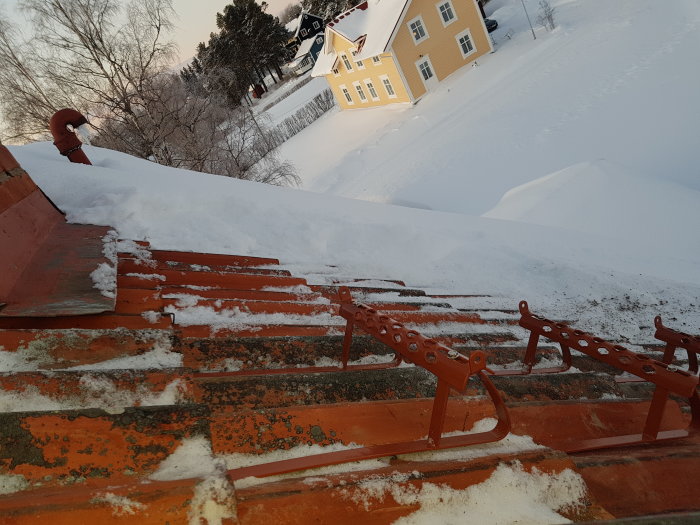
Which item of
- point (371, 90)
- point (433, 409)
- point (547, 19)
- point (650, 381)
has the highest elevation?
point (433, 409)

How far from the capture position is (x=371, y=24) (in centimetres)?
3150

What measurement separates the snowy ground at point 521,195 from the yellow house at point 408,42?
4332mm

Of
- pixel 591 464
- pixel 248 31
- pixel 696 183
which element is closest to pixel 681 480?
pixel 591 464

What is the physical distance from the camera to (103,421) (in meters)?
1.51

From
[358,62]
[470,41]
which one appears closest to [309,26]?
[358,62]

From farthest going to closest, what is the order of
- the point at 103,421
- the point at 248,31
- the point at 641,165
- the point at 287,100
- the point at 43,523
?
the point at 248,31 → the point at 287,100 → the point at 641,165 → the point at 103,421 → the point at 43,523

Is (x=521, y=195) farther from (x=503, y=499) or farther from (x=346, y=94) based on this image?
(x=346, y=94)

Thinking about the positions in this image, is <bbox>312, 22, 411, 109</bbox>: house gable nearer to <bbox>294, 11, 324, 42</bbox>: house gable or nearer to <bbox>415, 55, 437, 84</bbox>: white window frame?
<bbox>415, 55, 437, 84</bbox>: white window frame

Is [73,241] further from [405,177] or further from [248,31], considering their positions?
[248,31]

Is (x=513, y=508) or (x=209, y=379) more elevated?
(x=209, y=379)

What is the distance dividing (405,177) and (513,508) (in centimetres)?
2035

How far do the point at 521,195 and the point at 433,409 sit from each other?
1126 centimetres

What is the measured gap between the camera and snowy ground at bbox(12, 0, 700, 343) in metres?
4.70

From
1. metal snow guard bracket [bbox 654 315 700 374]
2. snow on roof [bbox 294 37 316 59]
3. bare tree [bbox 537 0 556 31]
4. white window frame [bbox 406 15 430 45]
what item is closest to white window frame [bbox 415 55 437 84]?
white window frame [bbox 406 15 430 45]
